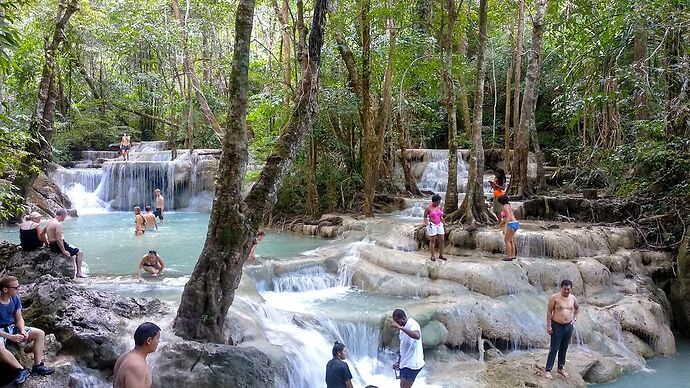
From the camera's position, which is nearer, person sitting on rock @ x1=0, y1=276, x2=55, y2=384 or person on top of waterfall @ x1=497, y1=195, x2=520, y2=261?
person sitting on rock @ x1=0, y1=276, x2=55, y2=384

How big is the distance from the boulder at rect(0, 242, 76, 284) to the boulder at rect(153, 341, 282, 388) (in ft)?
12.7

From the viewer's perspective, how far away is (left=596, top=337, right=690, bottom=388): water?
8484mm

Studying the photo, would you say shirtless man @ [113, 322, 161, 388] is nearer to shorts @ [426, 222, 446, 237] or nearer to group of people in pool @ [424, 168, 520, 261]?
group of people in pool @ [424, 168, 520, 261]

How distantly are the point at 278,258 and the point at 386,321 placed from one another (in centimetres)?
348

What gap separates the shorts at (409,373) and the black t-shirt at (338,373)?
3.74 feet

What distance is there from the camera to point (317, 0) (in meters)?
6.72

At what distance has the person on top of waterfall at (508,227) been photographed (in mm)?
10307

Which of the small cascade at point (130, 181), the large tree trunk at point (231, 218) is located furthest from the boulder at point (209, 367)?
the small cascade at point (130, 181)

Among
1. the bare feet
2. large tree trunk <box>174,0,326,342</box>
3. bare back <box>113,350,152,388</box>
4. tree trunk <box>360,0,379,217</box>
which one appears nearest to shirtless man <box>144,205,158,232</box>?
tree trunk <box>360,0,379,217</box>

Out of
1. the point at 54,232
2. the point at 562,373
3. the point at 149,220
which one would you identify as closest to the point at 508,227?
the point at 562,373

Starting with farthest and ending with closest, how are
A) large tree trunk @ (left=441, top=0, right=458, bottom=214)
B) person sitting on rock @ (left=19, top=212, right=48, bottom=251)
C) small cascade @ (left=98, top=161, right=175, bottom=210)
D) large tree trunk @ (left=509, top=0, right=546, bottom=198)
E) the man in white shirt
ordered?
small cascade @ (left=98, top=161, right=175, bottom=210) < large tree trunk @ (left=509, top=0, right=546, bottom=198) < large tree trunk @ (left=441, top=0, right=458, bottom=214) < person sitting on rock @ (left=19, top=212, right=48, bottom=251) < the man in white shirt

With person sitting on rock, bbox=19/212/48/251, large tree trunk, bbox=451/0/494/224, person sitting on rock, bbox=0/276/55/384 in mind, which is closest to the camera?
person sitting on rock, bbox=0/276/55/384

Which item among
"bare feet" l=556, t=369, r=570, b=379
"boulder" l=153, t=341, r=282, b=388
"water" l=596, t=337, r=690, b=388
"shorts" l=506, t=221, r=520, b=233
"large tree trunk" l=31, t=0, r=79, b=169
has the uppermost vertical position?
"large tree trunk" l=31, t=0, r=79, b=169

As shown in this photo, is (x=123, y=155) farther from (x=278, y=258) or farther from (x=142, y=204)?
(x=278, y=258)
